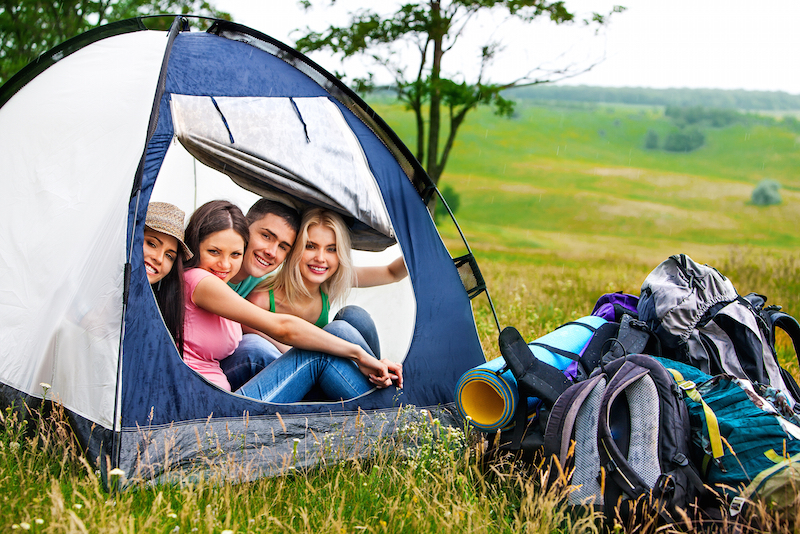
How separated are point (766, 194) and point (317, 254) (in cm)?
3679

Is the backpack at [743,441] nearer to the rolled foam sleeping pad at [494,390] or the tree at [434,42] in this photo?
the rolled foam sleeping pad at [494,390]

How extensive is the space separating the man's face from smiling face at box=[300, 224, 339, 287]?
97mm

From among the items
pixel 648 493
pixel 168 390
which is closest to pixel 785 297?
pixel 648 493

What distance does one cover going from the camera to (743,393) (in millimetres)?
2240

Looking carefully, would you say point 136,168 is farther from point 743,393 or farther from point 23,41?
point 23,41

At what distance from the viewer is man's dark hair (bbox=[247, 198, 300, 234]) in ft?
9.41

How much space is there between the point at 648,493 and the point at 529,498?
0.41 m

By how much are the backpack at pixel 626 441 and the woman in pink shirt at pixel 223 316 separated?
929 mm

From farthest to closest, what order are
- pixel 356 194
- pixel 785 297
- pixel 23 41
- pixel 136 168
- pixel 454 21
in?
pixel 23 41 < pixel 454 21 < pixel 785 297 < pixel 356 194 < pixel 136 168

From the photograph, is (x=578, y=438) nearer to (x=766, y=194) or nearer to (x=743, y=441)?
(x=743, y=441)

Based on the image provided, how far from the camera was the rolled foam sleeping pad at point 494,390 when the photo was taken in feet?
8.06

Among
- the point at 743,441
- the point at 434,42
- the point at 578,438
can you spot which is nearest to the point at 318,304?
the point at 578,438

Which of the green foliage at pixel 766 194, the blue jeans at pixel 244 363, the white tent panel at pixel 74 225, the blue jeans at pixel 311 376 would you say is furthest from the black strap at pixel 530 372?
the green foliage at pixel 766 194

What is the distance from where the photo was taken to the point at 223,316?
2.61m
